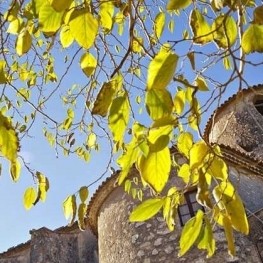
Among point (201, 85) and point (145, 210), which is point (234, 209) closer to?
point (145, 210)

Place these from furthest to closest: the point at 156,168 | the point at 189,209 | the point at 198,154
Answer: the point at 189,209 < the point at 198,154 < the point at 156,168

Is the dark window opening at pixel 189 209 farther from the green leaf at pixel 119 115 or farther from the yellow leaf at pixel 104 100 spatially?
the green leaf at pixel 119 115

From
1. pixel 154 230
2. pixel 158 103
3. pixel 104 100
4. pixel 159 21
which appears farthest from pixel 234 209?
pixel 154 230

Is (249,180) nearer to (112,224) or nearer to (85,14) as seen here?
(112,224)

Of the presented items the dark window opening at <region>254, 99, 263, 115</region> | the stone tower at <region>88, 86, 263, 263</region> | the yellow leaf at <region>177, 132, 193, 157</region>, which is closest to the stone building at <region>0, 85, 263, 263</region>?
the stone tower at <region>88, 86, 263, 263</region>

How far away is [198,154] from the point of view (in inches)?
51.8

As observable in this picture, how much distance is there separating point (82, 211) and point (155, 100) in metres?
0.89

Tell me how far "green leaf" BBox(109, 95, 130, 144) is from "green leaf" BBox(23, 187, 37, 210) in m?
0.82

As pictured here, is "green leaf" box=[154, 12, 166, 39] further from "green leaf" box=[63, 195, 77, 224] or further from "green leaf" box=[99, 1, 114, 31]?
"green leaf" box=[63, 195, 77, 224]

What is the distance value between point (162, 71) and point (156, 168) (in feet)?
0.89

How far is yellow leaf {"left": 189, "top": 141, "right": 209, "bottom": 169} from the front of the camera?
130cm

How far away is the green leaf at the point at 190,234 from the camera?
125cm

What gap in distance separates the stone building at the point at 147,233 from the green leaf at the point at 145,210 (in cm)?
331

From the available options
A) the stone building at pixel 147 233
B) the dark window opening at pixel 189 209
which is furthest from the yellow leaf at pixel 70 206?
the dark window opening at pixel 189 209
